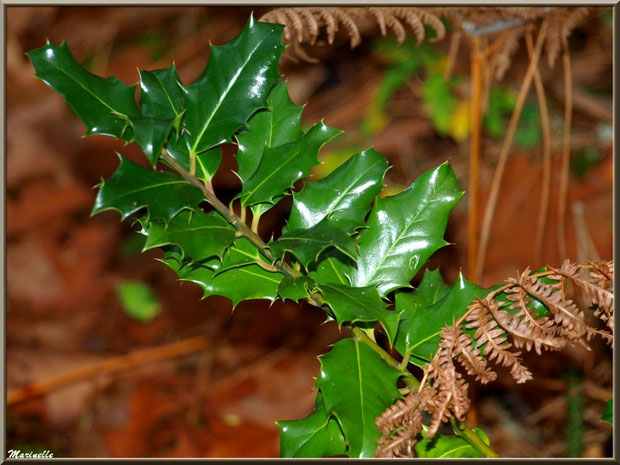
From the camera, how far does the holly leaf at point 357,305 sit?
27.5 inches

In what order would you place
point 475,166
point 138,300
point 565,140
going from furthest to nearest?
point 138,300
point 565,140
point 475,166

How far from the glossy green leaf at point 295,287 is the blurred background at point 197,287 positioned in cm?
146

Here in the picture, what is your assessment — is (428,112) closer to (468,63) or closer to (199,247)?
(468,63)

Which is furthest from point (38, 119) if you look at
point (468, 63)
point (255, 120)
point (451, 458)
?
point (451, 458)

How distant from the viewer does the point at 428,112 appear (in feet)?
9.78

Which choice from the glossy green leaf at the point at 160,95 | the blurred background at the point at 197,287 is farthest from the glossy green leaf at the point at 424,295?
the blurred background at the point at 197,287

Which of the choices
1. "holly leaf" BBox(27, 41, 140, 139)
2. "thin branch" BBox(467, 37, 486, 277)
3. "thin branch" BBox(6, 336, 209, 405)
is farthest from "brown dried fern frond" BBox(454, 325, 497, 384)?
"thin branch" BBox(6, 336, 209, 405)

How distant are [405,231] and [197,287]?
6.91ft

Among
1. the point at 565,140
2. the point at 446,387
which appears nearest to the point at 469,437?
the point at 446,387

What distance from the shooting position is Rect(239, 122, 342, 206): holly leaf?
784mm

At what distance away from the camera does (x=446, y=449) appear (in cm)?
82

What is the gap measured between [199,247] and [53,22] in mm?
2991

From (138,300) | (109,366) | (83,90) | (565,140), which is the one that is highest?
(83,90)

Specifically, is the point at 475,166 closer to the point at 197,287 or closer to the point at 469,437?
the point at 469,437
